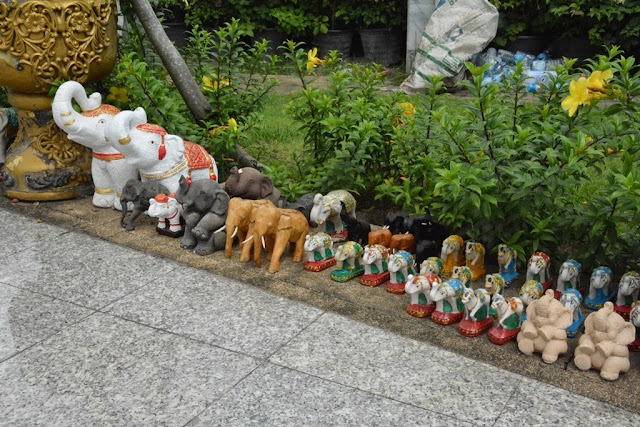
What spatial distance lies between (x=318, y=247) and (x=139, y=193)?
1338 millimetres

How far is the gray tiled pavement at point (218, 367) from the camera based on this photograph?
2.95 metres

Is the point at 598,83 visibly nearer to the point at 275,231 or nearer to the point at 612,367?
the point at 612,367

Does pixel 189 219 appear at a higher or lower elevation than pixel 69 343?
higher

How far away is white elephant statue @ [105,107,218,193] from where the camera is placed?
15.3ft

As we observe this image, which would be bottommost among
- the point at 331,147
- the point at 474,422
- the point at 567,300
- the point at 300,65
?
the point at 474,422

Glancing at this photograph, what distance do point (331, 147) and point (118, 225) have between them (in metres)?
1.55

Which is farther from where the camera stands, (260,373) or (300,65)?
(300,65)

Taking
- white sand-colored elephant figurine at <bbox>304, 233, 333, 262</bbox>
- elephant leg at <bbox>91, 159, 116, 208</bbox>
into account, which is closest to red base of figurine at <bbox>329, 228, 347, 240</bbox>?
white sand-colored elephant figurine at <bbox>304, 233, 333, 262</bbox>

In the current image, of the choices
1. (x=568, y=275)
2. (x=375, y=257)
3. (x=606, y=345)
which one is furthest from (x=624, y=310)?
(x=375, y=257)

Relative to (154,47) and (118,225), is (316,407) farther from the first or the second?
(154,47)

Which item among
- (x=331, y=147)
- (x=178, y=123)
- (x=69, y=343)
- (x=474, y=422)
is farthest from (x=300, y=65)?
(x=474, y=422)

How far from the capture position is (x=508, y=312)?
3430 millimetres

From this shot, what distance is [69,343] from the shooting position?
3.49 m

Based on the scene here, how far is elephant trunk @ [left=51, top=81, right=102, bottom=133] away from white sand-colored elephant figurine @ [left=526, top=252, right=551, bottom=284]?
121 inches
